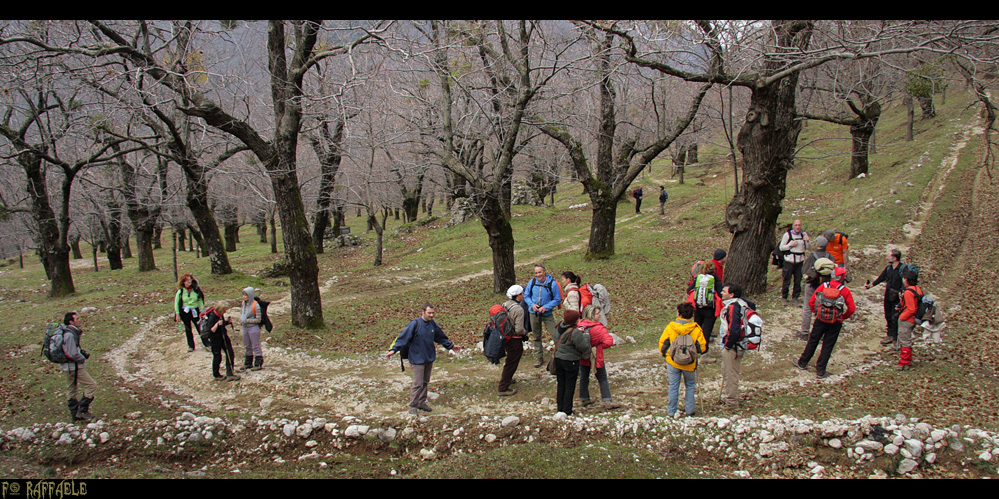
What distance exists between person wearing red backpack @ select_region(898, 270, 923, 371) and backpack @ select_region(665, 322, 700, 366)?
392cm

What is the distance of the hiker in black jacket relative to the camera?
885cm

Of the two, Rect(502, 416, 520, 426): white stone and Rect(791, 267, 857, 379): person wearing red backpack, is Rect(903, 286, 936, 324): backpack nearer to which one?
Rect(791, 267, 857, 379): person wearing red backpack

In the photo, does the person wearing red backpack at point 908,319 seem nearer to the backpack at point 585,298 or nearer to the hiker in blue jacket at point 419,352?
the backpack at point 585,298

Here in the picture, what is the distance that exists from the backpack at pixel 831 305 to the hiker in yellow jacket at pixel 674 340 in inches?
99.2

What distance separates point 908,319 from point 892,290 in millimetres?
1105

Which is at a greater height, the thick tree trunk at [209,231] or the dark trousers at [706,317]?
the thick tree trunk at [209,231]

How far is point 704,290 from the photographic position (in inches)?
356

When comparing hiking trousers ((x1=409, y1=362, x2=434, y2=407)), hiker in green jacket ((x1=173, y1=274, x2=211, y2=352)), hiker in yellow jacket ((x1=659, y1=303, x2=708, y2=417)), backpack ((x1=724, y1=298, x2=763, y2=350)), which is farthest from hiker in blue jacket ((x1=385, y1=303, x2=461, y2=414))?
hiker in green jacket ((x1=173, y1=274, x2=211, y2=352))

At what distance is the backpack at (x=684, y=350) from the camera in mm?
6660

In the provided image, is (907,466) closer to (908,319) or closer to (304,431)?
(908,319)

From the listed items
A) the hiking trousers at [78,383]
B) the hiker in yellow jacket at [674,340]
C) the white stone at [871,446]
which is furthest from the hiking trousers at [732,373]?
the hiking trousers at [78,383]

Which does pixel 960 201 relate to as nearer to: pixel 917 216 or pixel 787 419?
pixel 917 216
